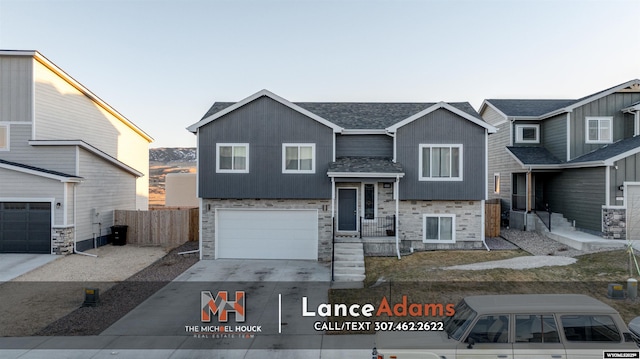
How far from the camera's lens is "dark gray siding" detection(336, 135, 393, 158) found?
19.2m

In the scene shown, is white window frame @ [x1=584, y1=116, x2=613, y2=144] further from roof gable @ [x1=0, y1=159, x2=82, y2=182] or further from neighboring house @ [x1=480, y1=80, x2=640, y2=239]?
roof gable @ [x1=0, y1=159, x2=82, y2=182]

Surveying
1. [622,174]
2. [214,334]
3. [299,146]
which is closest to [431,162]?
[299,146]

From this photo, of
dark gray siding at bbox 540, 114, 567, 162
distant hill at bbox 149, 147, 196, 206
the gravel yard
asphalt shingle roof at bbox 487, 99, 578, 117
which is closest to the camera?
the gravel yard

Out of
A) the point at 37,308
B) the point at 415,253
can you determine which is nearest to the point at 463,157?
the point at 415,253

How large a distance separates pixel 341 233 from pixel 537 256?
8069mm

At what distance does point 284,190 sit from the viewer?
18.2 metres

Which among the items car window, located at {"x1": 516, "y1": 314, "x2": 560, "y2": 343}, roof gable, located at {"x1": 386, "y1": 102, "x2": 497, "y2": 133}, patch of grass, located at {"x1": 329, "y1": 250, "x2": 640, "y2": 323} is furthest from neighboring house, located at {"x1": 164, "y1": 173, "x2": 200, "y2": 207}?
car window, located at {"x1": 516, "y1": 314, "x2": 560, "y2": 343}

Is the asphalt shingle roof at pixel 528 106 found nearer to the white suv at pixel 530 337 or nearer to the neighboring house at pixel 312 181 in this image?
the neighboring house at pixel 312 181

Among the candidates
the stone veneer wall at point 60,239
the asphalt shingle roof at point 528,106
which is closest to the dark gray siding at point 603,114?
the asphalt shingle roof at point 528,106

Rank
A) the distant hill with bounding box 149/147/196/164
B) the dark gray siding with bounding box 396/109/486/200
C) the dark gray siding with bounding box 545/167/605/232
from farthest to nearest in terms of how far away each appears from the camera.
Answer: the distant hill with bounding box 149/147/196/164, the dark gray siding with bounding box 545/167/605/232, the dark gray siding with bounding box 396/109/486/200

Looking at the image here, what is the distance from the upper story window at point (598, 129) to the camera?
71.5ft

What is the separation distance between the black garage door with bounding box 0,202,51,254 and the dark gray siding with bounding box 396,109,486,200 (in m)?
15.7

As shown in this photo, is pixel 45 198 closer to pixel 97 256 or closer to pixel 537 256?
pixel 97 256

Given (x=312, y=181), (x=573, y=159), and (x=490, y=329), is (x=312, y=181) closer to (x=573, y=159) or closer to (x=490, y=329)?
(x=490, y=329)
